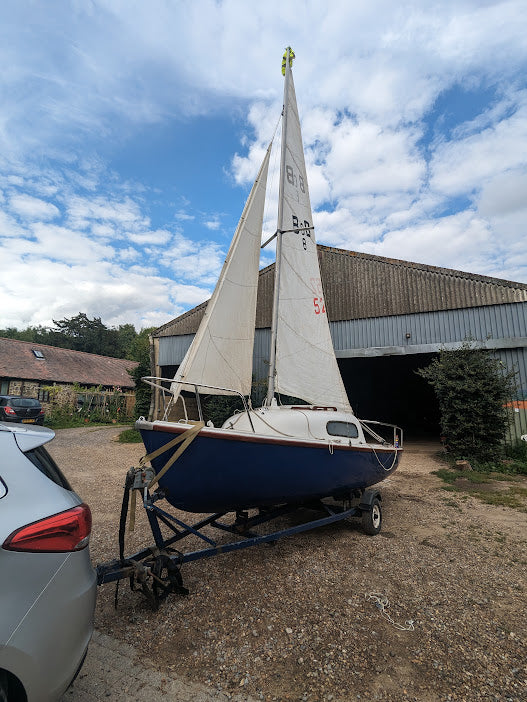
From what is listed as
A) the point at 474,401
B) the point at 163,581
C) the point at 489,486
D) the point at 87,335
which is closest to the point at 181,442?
the point at 163,581

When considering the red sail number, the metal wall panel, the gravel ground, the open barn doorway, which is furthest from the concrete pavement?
the open barn doorway

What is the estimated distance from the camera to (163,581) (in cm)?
357

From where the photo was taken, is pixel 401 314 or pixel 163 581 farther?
pixel 401 314

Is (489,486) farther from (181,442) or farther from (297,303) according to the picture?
(181,442)

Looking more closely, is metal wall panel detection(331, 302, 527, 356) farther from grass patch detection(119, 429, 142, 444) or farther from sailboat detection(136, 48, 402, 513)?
grass patch detection(119, 429, 142, 444)

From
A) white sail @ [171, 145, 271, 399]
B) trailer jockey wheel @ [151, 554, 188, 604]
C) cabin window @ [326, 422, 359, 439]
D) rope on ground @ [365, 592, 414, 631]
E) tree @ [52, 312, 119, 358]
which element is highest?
tree @ [52, 312, 119, 358]

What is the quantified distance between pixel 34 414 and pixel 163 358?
22.0 feet

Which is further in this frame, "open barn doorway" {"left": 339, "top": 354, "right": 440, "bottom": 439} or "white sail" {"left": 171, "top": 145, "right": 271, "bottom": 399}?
"open barn doorway" {"left": 339, "top": 354, "right": 440, "bottom": 439}

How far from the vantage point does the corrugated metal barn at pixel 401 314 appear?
39.1 feet

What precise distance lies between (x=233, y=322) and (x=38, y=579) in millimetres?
4491

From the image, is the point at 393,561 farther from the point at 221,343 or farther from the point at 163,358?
the point at 163,358

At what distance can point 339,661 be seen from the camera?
2791 mm

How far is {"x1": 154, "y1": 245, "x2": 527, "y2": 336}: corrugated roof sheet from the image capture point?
490 inches

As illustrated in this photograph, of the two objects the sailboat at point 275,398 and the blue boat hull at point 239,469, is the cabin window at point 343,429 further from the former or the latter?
the blue boat hull at point 239,469
